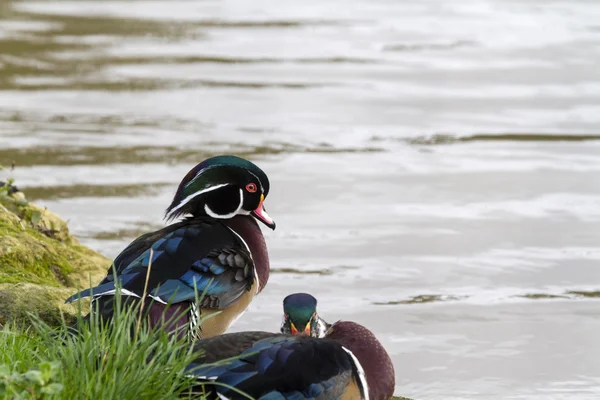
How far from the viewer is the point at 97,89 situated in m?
12.2

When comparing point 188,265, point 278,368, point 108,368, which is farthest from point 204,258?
point 108,368

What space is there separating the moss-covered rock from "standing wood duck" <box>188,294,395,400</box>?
1.07 meters

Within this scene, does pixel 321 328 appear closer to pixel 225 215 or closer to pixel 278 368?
pixel 278 368

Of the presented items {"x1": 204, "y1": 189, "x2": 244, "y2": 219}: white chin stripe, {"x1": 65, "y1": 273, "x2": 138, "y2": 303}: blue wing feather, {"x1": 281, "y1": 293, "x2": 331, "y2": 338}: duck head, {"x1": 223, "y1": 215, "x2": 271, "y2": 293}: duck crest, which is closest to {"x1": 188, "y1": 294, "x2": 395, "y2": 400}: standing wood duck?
{"x1": 281, "y1": 293, "x2": 331, "y2": 338}: duck head

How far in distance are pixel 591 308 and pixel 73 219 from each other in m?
3.93

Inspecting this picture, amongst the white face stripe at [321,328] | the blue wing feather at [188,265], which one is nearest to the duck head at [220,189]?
the blue wing feather at [188,265]

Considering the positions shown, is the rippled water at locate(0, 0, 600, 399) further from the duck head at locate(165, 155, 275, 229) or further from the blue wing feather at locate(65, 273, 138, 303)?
the blue wing feather at locate(65, 273, 138, 303)

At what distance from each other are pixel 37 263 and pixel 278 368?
2539 mm

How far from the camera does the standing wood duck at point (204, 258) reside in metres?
5.18

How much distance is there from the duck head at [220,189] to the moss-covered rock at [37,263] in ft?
2.25

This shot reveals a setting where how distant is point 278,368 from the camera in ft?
14.3

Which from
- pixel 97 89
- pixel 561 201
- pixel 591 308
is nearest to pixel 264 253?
pixel 591 308

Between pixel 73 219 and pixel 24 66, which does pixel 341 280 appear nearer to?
pixel 73 219

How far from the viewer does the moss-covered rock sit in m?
5.65
